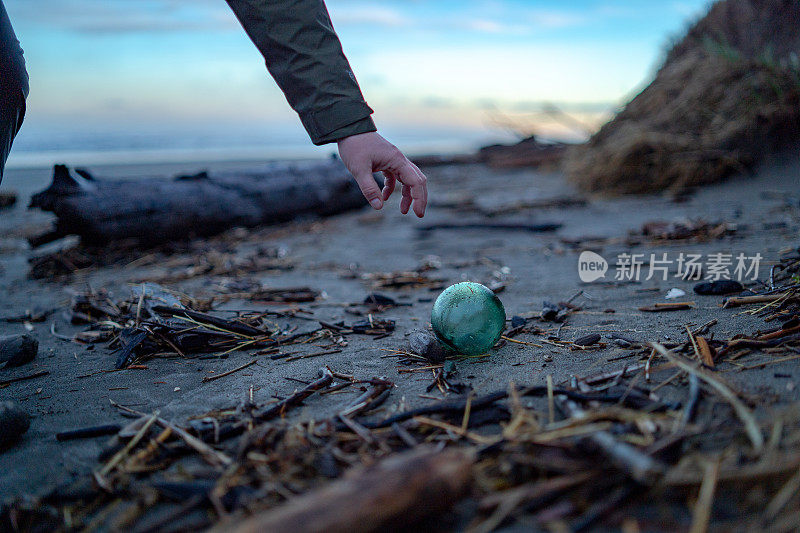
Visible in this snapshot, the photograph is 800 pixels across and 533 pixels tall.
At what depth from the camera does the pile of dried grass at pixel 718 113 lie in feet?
23.4

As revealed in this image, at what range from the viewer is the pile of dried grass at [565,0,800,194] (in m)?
7.12

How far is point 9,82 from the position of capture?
261 cm

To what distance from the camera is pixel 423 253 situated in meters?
5.25

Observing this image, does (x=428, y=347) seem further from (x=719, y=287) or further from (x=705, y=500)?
(x=719, y=287)

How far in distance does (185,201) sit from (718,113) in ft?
23.6

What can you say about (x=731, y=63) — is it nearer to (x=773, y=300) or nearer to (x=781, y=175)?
(x=781, y=175)

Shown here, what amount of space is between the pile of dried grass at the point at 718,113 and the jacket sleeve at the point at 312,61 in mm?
6274

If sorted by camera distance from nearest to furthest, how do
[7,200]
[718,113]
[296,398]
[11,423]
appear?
[11,423], [296,398], [718,113], [7,200]

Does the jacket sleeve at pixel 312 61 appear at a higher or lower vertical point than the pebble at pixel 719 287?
higher

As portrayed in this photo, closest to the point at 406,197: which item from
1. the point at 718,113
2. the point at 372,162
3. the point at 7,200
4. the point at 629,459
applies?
the point at 372,162

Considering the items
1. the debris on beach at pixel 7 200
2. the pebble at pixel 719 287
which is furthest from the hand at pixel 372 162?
the debris on beach at pixel 7 200

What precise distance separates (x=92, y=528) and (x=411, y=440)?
2.99 ft

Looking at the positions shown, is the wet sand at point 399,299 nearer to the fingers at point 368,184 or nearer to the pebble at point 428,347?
the pebble at point 428,347

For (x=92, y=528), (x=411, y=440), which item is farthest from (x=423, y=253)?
(x=92, y=528)
